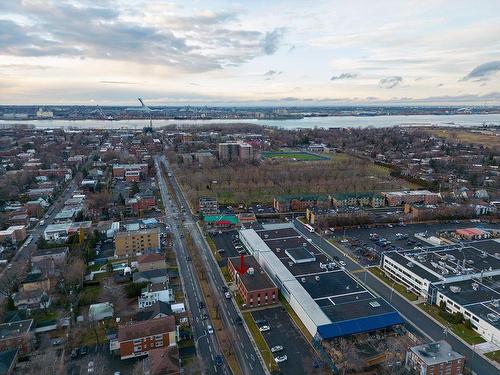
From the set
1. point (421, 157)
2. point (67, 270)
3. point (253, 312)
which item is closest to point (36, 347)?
point (67, 270)

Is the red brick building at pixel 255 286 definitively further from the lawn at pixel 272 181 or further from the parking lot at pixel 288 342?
the lawn at pixel 272 181

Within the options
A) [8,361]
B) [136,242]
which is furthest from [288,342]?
[136,242]

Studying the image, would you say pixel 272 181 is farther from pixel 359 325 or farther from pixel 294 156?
pixel 359 325

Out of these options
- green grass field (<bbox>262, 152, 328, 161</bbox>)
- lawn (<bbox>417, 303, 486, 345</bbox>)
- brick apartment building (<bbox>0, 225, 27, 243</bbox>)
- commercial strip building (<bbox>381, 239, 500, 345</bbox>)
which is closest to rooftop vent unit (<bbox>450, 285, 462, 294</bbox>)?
commercial strip building (<bbox>381, 239, 500, 345</bbox>)

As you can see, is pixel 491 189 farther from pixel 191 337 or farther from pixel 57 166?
pixel 57 166

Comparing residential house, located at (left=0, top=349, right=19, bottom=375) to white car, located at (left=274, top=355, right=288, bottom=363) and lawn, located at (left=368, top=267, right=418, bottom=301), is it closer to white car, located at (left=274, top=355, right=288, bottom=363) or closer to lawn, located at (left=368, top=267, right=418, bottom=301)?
white car, located at (left=274, top=355, right=288, bottom=363)

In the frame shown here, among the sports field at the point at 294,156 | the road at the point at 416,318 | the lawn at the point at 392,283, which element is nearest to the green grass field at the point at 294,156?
the sports field at the point at 294,156
